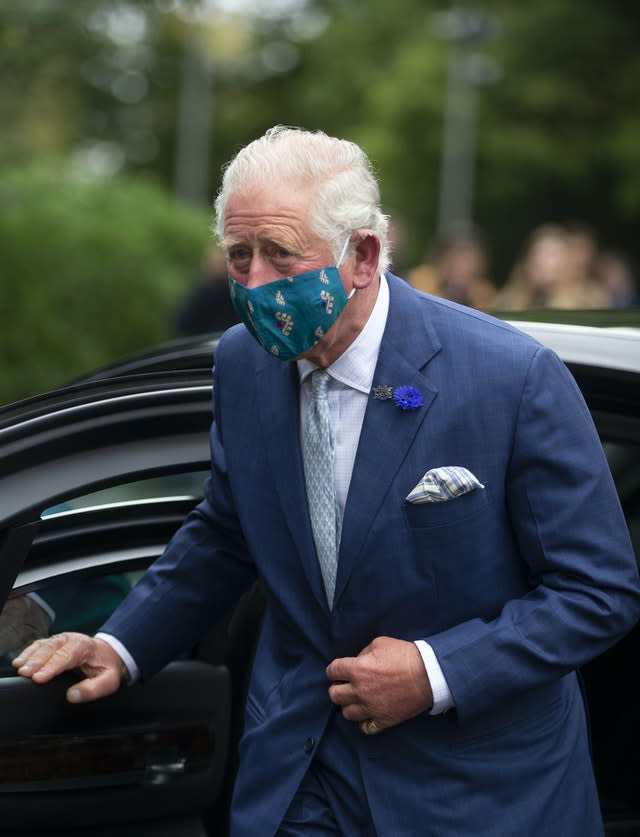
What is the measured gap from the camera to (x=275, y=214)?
2.13m

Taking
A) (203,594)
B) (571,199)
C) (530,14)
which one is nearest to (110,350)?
(203,594)

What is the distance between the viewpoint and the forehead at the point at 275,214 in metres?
2.13

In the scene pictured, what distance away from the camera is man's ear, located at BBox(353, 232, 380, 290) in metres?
2.22

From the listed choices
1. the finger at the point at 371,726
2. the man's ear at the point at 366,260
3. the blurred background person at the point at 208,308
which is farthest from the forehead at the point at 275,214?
the blurred background person at the point at 208,308

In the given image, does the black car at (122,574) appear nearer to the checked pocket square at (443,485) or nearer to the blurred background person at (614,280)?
the checked pocket square at (443,485)

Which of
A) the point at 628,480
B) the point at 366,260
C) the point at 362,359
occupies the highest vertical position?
the point at 366,260

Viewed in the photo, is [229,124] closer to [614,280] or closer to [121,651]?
[614,280]

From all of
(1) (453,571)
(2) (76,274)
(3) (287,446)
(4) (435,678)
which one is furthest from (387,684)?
(2) (76,274)

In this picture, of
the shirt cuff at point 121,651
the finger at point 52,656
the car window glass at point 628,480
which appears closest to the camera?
Answer: the finger at point 52,656

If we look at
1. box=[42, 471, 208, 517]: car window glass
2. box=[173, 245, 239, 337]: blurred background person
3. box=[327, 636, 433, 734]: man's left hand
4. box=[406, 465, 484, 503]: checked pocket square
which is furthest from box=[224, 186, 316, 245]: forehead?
box=[173, 245, 239, 337]: blurred background person

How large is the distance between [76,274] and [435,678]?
11.1 m

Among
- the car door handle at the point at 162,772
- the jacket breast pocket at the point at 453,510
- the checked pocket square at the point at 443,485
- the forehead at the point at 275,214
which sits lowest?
the car door handle at the point at 162,772

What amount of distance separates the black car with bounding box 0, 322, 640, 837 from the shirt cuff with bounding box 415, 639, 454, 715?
58 centimetres

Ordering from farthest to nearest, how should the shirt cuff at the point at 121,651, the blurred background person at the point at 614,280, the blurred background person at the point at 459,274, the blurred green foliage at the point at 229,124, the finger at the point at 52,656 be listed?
1. the blurred background person at the point at 614,280
2. the blurred green foliage at the point at 229,124
3. the blurred background person at the point at 459,274
4. the shirt cuff at the point at 121,651
5. the finger at the point at 52,656
